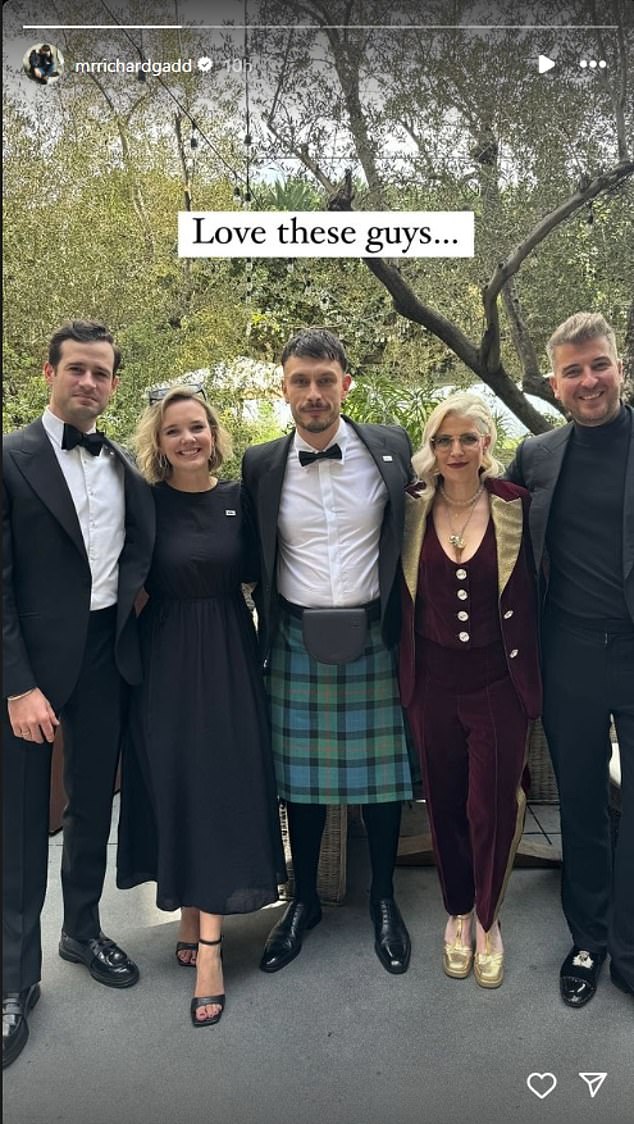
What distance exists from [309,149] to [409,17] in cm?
68

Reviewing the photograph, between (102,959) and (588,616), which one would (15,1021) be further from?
(588,616)

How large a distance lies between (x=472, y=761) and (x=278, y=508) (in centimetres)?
73

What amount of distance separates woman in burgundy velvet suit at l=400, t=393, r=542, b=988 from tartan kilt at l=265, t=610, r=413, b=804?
0.33ft

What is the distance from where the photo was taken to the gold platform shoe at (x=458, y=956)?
1.88 m

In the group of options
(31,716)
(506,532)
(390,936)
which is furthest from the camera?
(390,936)

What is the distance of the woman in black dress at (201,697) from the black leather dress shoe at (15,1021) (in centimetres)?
36

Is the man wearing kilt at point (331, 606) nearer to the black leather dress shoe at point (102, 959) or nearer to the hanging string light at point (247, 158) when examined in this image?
the black leather dress shoe at point (102, 959)

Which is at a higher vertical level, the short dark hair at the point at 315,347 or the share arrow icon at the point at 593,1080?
the short dark hair at the point at 315,347

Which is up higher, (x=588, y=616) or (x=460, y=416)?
(x=460, y=416)

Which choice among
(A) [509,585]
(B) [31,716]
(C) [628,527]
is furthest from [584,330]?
(B) [31,716]

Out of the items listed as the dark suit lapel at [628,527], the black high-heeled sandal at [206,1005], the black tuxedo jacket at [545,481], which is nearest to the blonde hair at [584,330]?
the black tuxedo jacket at [545,481]

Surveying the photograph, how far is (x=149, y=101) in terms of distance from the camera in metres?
1.88

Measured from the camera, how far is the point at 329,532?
6.01ft

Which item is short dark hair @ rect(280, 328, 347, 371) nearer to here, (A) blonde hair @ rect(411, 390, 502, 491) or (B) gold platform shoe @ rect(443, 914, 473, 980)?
(A) blonde hair @ rect(411, 390, 502, 491)
